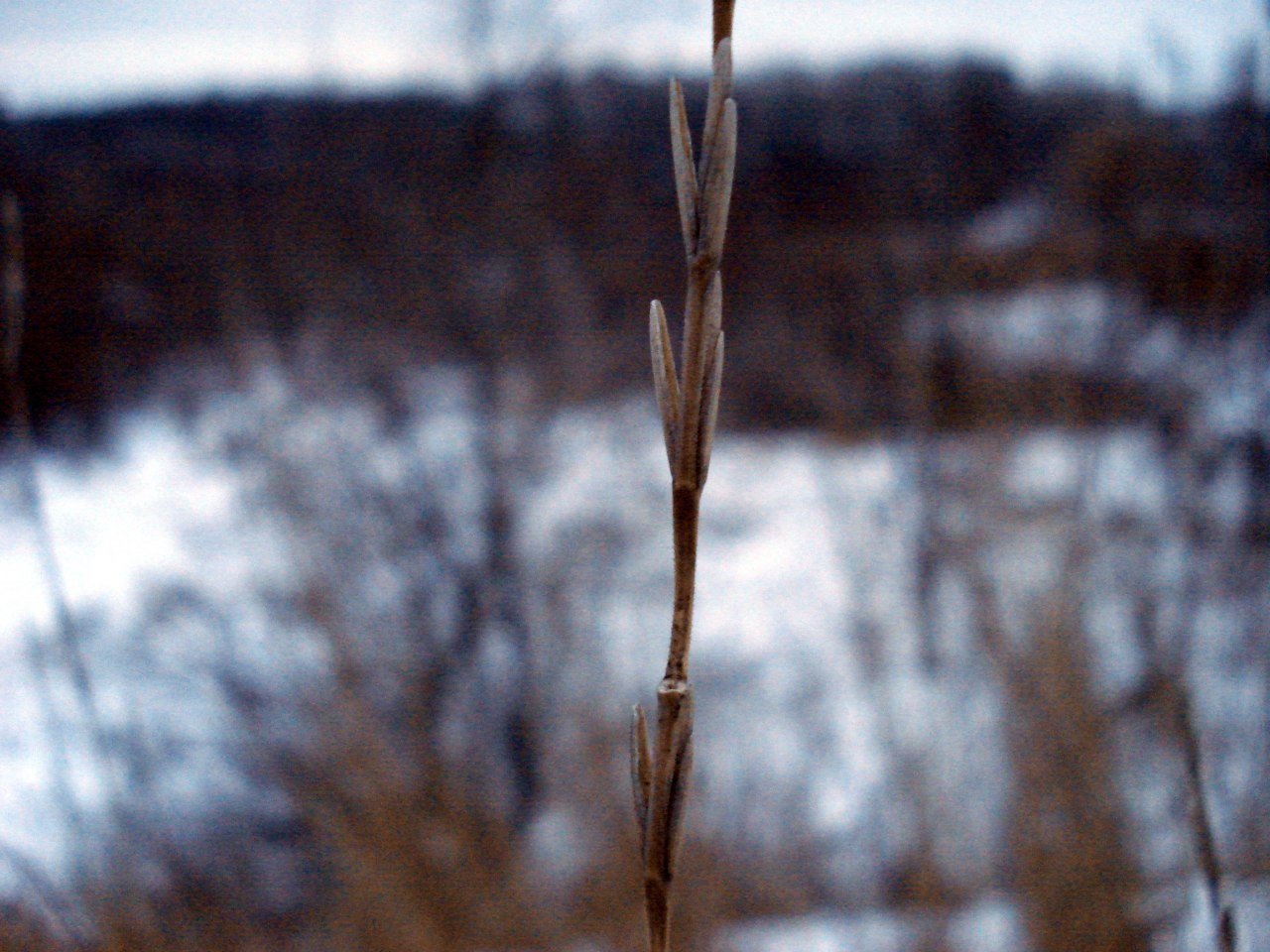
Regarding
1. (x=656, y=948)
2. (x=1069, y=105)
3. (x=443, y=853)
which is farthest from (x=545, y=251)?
(x=656, y=948)

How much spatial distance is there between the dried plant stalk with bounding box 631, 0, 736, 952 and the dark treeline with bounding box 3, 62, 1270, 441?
9.81 feet

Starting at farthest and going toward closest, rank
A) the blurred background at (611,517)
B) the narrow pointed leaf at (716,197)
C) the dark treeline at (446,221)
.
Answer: the dark treeline at (446,221), the blurred background at (611,517), the narrow pointed leaf at (716,197)

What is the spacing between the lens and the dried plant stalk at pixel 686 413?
0.45 ft

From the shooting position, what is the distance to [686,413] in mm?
138

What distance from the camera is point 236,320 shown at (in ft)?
11.3

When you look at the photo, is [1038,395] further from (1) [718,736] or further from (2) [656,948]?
(2) [656,948]

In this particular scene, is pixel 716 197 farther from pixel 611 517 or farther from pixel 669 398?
pixel 611 517

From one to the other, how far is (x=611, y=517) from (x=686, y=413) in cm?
310

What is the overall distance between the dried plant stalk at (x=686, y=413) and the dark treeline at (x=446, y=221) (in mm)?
2992

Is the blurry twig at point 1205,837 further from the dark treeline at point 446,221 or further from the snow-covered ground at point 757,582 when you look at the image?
the dark treeline at point 446,221

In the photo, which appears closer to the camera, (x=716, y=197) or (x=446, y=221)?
(x=716, y=197)

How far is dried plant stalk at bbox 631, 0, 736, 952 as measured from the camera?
14 centimetres

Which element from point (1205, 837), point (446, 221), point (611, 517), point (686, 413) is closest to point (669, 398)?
point (686, 413)

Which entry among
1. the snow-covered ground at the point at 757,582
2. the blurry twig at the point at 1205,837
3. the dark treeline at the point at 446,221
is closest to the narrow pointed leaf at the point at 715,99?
the blurry twig at the point at 1205,837
